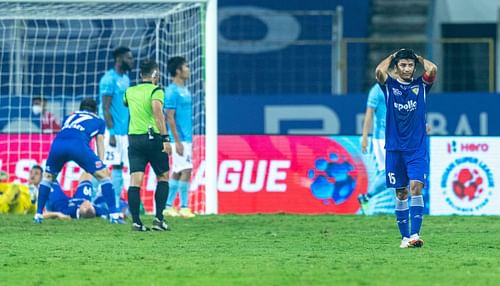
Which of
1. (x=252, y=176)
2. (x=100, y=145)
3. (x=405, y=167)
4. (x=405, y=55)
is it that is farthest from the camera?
(x=252, y=176)

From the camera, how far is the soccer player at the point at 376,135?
60.3 feet

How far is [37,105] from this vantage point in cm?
2123

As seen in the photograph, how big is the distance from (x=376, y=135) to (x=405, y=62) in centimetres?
589

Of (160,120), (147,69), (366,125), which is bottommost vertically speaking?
(366,125)

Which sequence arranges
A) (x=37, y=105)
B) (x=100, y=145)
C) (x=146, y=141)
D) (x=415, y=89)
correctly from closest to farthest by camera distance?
(x=415, y=89) < (x=146, y=141) < (x=100, y=145) < (x=37, y=105)

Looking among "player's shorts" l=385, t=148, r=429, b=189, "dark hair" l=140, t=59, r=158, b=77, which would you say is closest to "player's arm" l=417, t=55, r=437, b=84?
"player's shorts" l=385, t=148, r=429, b=189

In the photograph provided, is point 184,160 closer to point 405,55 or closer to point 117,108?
point 117,108

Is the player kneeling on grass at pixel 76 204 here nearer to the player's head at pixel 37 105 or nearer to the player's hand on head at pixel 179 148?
the player's hand on head at pixel 179 148

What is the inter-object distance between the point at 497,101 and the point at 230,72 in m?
5.38

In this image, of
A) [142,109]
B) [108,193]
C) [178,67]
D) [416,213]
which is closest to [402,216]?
[416,213]

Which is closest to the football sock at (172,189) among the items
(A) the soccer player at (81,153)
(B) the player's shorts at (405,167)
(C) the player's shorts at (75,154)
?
(A) the soccer player at (81,153)

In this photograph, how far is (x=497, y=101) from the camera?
22734 mm

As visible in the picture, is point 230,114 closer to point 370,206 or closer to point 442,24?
point 370,206

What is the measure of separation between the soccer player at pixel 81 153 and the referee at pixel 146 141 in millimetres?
1158
